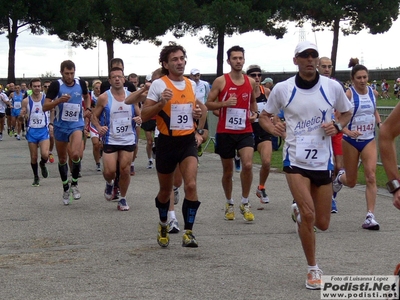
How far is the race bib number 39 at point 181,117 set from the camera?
870 centimetres

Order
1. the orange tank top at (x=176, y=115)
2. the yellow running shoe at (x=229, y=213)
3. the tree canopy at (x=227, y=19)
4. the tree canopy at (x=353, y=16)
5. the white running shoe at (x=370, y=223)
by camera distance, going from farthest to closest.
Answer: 1. the tree canopy at (x=353, y=16)
2. the tree canopy at (x=227, y=19)
3. the yellow running shoe at (x=229, y=213)
4. the white running shoe at (x=370, y=223)
5. the orange tank top at (x=176, y=115)

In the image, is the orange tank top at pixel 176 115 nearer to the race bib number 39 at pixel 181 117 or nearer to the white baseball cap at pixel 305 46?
the race bib number 39 at pixel 181 117

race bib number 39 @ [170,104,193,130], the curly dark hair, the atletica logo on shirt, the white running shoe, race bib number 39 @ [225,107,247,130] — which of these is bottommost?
the white running shoe

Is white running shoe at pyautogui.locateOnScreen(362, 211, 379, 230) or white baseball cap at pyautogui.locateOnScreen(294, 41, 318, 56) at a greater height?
white baseball cap at pyautogui.locateOnScreen(294, 41, 318, 56)

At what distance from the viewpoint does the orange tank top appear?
342 inches

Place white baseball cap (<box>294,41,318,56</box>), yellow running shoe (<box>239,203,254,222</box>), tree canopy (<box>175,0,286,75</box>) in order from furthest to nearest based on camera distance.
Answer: tree canopy (<box>175,0,286,75</box>) < yellow running shoe (<box>239,203,254,222</box>) < white baseball cap (<box>294,41,318,56</box>)

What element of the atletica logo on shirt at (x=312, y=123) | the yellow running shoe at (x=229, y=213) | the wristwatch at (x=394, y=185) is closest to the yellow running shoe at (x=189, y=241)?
the atletica logo on shirt at (x=312, y=123)

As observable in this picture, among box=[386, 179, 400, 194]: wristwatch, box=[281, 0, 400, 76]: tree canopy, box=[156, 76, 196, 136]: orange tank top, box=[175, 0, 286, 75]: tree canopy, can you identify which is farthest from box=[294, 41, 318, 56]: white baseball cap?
box=[281, 0, 400, 76]: tree canopy

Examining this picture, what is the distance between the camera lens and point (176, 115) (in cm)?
872

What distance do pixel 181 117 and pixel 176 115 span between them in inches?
2.3

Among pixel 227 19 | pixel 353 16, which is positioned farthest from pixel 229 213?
pixel 353 16

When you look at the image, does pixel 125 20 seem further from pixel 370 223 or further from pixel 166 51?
pixel 166 51

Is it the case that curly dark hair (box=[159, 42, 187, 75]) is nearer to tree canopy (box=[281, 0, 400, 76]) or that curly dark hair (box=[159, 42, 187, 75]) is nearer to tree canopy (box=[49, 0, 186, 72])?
tree canopy (box=[49, 0, 186, 72])

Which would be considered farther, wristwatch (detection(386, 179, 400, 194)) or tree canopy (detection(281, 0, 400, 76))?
tree canopy (detection(281, 0, 400, 76))
